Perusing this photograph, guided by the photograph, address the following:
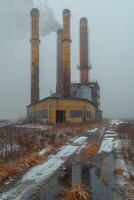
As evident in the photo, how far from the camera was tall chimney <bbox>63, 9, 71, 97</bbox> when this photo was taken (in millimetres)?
42531

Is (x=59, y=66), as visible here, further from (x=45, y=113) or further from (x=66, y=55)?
(x=45, y=113)

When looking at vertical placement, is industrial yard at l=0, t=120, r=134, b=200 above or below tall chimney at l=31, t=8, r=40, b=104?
below

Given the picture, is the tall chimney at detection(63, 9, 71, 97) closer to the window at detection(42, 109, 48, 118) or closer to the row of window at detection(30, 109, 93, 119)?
the row of window at detection(30, 109, 93, 119)

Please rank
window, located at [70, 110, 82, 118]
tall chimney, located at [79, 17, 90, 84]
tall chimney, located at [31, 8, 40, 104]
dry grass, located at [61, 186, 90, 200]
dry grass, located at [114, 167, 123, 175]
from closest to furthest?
dry grass, located at [61, 186, 90, 200]
dry grass, located at [114, 167, 123, 175]
window, located at [70, 110, 82, 118]
tall chimney, located at [31, 8, 40, 104]
tall chimney, located at [79, 17, 90, 84]

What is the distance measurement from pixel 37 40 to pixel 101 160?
124 feet

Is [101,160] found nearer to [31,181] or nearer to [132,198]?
[31,181]

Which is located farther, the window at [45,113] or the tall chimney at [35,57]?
the tall chimney at [35,57]

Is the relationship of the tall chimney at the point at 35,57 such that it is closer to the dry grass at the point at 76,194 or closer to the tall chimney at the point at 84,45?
the tall chimney at the point at 84,45

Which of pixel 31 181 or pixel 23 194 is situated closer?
pixel 23 194

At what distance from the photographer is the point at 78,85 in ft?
169

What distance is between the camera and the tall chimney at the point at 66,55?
42.5m

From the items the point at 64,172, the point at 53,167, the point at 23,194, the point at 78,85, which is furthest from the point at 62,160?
the point at 78,85

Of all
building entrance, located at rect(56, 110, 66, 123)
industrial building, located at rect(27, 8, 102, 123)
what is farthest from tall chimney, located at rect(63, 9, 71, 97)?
building entrance, located at rect(56, 110, 66, 123)

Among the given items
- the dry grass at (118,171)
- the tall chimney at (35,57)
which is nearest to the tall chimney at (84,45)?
the tall chimney at (35,57)
